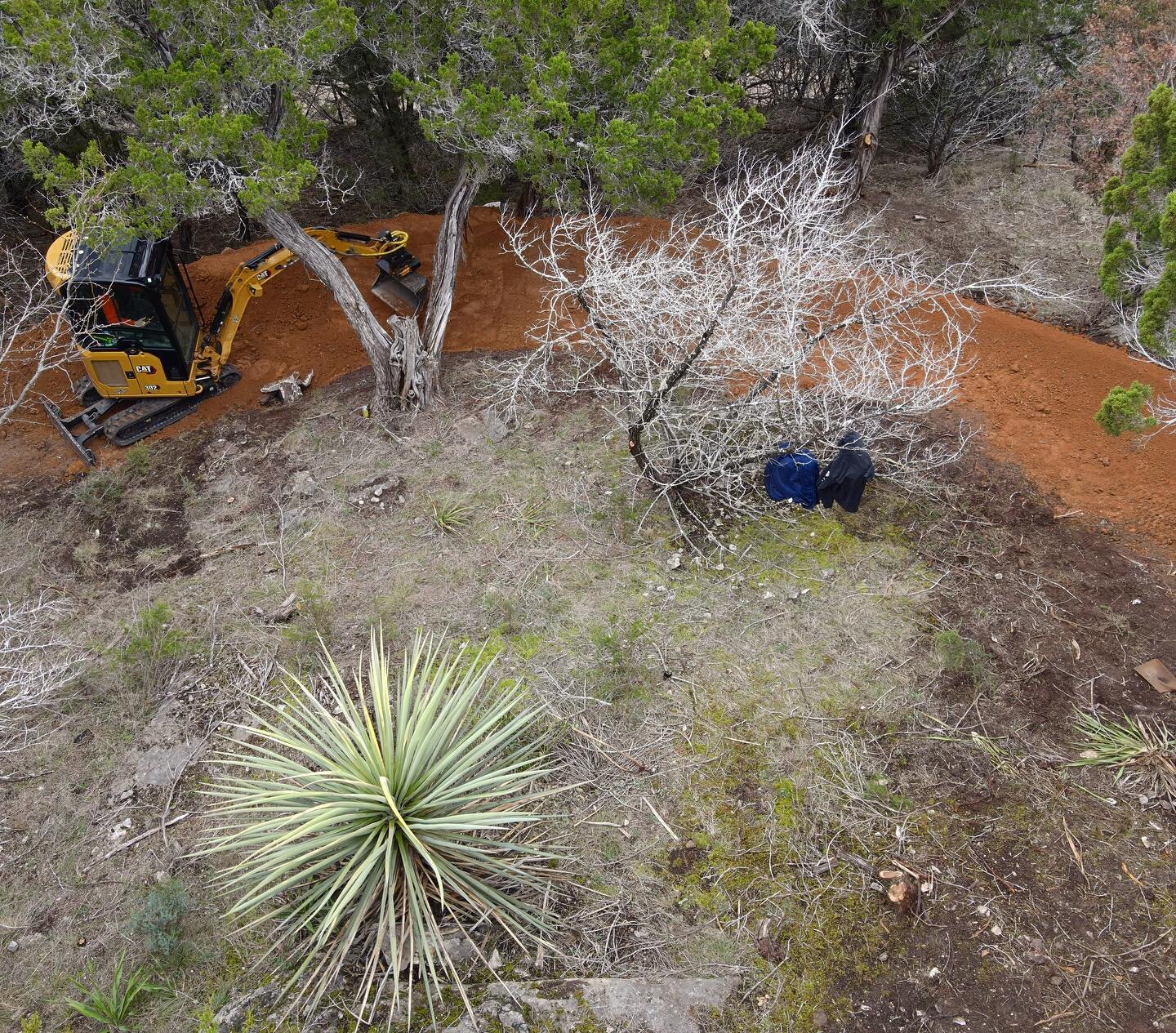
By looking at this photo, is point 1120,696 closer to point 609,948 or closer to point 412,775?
point 609,948

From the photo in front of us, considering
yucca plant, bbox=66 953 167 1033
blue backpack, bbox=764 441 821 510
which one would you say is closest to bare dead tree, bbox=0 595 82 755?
yucca plant, bbox=66 953 167 1033

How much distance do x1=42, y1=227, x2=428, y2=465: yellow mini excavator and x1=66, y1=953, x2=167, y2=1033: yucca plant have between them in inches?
242

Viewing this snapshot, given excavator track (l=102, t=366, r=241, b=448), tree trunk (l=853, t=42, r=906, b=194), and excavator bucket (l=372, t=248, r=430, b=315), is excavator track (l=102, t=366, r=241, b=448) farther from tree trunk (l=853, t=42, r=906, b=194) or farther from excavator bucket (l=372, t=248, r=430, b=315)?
tree trunk (l=853, t=42, r=906, b=194)

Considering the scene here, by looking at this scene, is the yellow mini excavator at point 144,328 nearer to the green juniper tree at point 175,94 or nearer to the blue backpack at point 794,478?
the green juniper tree at point 175,94

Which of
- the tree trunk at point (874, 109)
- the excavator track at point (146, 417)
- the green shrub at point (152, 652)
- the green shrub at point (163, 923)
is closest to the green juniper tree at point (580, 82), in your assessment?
the tree trunk at point (874, 109)

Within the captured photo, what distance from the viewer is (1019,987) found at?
4.89m

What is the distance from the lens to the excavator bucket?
438 inches

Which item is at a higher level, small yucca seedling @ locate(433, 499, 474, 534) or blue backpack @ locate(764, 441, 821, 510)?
blue backpack @ locate(764, 441, 821, 510)

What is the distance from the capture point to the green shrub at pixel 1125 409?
22.4ft

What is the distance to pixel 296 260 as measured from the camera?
11.7 meters

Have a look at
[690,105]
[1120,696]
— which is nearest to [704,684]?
[1120,696]

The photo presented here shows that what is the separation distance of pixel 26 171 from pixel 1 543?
591cm

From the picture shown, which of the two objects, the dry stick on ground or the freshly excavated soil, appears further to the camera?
the freshly excavated soil

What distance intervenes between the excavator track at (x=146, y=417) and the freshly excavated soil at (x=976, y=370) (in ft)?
0.47
